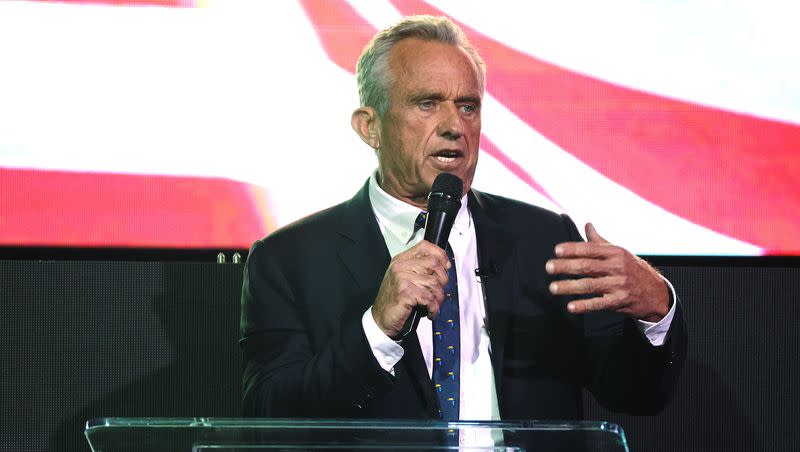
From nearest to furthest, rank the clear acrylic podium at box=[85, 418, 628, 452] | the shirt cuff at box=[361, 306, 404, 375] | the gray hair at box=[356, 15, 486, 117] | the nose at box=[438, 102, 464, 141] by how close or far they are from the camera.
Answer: the clear acrylic podium at box=[85, 418, 628, 452] → the shirt cuff at box=[361, 306, 404, 375] → the nose at box=[438, 102, 464, 141] → the gray hair at box=[356, 15, 486, 117]

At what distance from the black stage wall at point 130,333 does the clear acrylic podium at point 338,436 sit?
5.14ft

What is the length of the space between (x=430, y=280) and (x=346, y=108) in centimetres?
121

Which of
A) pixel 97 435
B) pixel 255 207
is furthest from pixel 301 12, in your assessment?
pixel 97 435

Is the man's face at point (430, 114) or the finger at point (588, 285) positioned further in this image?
the man's face at point (430, 114)

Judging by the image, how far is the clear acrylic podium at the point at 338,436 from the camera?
1233 mm

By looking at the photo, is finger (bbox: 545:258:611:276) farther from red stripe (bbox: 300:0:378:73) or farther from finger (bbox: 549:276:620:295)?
red stripe (bbox: 300:0:378:73)

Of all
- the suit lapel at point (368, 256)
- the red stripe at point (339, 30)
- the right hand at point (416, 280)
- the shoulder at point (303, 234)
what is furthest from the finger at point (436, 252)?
the red stripe at point (339, 30)

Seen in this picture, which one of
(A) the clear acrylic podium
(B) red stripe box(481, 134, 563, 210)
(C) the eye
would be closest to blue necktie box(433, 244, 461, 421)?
(C) the eye

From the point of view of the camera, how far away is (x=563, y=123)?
2848mm

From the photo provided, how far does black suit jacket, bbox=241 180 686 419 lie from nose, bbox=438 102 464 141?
226 millimetres

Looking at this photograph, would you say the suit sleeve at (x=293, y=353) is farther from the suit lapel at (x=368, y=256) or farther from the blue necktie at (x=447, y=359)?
the blue necktie at (x=447, y=359)

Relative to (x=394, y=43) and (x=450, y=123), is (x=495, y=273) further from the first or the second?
(x=394, y=43)

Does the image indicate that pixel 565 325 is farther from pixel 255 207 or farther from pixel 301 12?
pixel 301 12

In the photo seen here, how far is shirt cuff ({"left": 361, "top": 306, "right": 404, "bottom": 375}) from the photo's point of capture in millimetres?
1771
